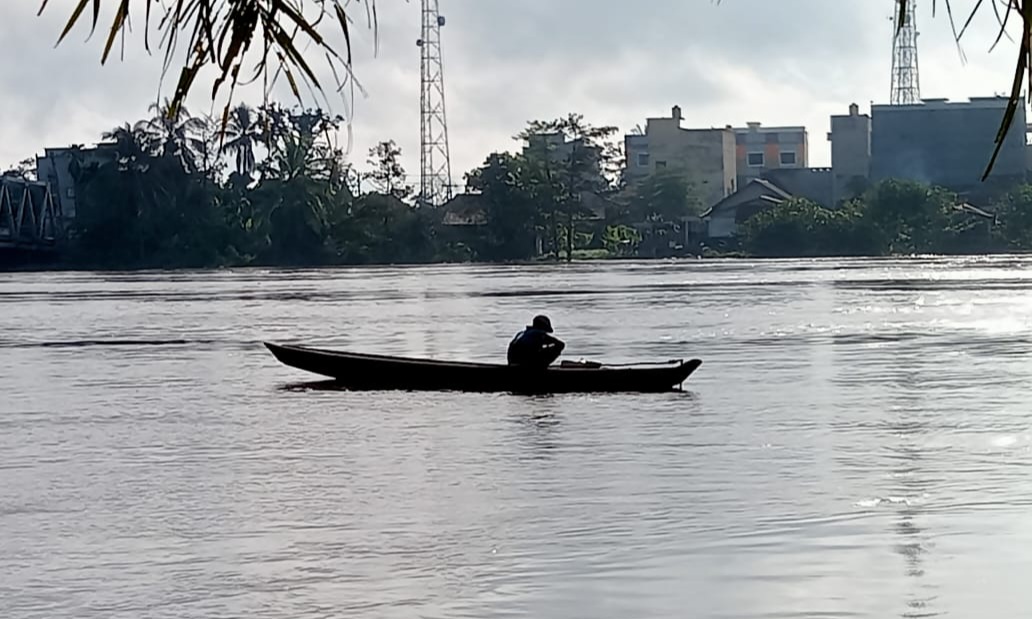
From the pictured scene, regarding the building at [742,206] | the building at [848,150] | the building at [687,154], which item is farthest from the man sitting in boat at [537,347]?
the building at [687,154]

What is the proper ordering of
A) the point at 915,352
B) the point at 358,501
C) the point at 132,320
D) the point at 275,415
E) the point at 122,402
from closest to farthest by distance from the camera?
1. the point at 358,501
2. the point at 275,415
3. the point at 122,402
4. the point at 915,352
5. the point at 132,320

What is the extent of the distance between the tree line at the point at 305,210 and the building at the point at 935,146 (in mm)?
16527

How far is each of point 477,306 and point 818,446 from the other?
112 ft

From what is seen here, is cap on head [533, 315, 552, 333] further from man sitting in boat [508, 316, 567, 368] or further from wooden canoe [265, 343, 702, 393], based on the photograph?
wooden canoe [265, 343, 702, 393]

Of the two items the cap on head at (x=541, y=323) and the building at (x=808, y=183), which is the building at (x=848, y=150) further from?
the cap on head at (x=541, y=323)

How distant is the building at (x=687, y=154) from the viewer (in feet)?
440

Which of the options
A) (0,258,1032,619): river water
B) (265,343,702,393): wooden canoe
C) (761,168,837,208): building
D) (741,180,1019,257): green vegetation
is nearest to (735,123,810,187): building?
(761,168,837,208): building

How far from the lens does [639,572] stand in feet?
42.7

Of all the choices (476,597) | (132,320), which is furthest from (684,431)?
(132,320)

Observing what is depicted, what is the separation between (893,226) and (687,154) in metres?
31.5

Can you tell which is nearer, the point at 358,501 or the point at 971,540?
the point at 971,540

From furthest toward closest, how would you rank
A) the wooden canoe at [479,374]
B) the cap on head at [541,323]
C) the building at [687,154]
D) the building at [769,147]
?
1. the building at [769,147]
2. the building at [687,154]
3. the wooden canoe at [479,374]
4. the cap on head at [541,323]

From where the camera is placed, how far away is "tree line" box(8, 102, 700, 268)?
320 ft

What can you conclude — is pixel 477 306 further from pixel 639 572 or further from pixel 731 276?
pixel 639 572
